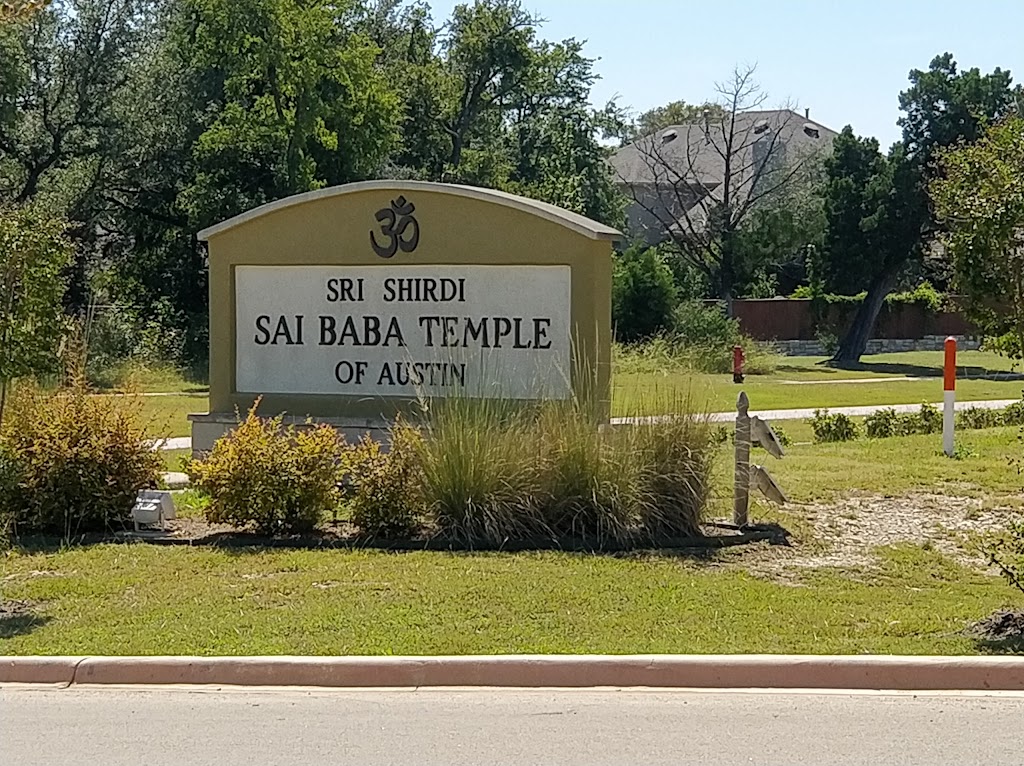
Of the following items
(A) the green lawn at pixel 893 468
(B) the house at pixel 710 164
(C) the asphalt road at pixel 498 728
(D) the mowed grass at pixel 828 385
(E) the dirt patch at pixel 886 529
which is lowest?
(C) the asphalt road at pixel 498 728

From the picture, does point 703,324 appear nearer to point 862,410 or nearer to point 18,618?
point 862,410

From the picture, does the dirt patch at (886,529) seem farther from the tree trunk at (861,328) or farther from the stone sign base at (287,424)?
the tree trunk at (861,328)

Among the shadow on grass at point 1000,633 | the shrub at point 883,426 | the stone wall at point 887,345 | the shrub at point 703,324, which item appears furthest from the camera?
the stone wall at point 887,345

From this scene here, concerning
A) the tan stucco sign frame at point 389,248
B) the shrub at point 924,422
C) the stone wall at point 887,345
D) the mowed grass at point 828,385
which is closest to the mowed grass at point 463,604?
the mowed grass at point 828,385

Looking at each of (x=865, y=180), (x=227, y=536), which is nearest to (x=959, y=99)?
(x=865, y=180)

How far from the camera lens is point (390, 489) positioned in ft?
33.1

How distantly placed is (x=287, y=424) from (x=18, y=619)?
15.1 feet

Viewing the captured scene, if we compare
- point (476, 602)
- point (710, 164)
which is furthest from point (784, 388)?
point (710, 164)

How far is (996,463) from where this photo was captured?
568 inches

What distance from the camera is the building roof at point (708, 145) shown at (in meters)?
54.0

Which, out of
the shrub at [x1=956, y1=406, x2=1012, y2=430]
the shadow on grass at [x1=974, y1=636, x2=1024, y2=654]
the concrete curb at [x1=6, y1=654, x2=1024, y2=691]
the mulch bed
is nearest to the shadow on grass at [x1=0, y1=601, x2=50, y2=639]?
the concrete curb at [x1=6, y1=654, x2=1024, y2=691]

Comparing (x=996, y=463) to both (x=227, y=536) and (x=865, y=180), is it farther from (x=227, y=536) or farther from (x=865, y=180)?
(x=865, y=180)

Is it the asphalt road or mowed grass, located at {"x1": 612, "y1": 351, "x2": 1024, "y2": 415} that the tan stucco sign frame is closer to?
mowed grass, located at {"x1": 612, "y1": 351, "x2": 1024, "y2": 415}

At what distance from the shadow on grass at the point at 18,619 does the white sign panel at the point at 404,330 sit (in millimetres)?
3814
